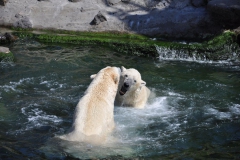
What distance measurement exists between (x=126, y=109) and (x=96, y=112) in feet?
8.03

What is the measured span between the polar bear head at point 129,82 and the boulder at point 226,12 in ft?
24.7

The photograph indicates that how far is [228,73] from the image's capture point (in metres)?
11.8

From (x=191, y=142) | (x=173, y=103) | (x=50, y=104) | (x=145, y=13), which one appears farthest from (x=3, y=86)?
(x=145, y=13)

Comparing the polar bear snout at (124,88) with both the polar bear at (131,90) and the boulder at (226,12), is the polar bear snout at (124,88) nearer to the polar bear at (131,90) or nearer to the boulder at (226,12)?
the polar bear at (131,90)

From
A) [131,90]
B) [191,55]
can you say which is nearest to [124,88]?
[131,90]

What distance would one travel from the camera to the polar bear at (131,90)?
862 cm

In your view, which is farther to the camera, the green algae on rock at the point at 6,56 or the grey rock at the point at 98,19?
the grey rock at the point at 98,19

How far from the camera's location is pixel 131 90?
29.3 ft

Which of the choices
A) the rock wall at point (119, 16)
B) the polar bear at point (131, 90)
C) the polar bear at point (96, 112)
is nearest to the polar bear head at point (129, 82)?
the polar bear at point (131, 90)

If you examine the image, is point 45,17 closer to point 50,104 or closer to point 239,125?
point 50,104

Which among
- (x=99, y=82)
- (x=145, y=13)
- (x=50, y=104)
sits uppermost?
(x=145, y=13)

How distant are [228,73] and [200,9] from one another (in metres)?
5.32

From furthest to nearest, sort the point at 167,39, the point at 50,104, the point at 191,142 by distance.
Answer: the point at 167,39
the point at 50,104
the point at 191,142

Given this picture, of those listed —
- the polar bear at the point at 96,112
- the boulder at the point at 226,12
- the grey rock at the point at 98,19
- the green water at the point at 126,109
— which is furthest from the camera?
the grey rock at the point at 98,19
